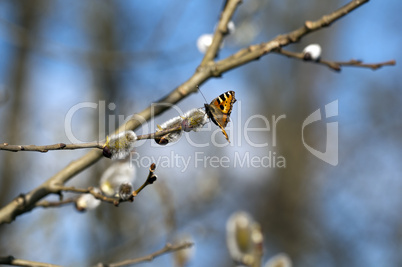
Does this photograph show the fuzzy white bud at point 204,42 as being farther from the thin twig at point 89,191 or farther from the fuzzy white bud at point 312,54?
the thin twig at point 89,191

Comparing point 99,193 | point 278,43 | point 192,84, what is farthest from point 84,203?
point 278,43

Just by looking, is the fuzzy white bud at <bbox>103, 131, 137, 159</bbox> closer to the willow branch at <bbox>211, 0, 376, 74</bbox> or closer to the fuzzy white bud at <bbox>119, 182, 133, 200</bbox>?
the fuzzy white bud at <bbox>119, 182, 133, 200</bbox>

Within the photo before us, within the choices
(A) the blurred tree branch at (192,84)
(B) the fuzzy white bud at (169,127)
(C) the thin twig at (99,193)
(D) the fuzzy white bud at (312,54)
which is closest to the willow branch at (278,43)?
(A) the blurred tree branch at (192,84)

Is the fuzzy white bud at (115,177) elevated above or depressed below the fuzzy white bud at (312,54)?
below

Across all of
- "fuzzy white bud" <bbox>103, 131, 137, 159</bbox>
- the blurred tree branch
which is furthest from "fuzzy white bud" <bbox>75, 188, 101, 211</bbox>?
"fuzzy white bud" <bbox>103, 131, 137, 159</bbox>

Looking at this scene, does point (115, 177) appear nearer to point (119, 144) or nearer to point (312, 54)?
point (119, 144)
